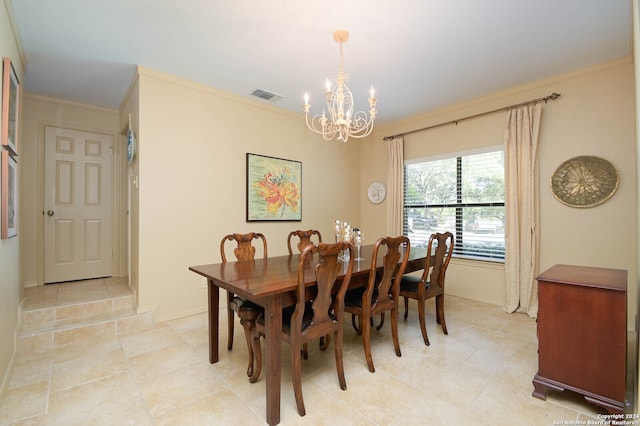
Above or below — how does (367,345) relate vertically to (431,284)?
below

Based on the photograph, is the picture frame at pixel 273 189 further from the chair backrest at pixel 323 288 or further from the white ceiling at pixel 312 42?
the chair backrest at pixel 323 288

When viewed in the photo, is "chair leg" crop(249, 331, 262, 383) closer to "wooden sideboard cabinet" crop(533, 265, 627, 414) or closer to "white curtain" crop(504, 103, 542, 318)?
"wooden sideboard cabinet" crop(533, 265, 627, 414)

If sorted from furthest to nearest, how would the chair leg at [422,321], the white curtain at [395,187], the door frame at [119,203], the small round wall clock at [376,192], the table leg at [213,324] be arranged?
the small round wall clock at [376,192] → the white curtain at [395,187] → the door frame at [119,203] → the chair leg at [422,321] → the table leg at [213,324]

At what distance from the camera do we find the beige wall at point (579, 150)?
113 inches

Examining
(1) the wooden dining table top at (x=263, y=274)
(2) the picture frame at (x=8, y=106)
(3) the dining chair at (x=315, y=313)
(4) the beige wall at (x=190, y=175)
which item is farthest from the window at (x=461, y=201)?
(2) the picture frame at (x=8, y=106)

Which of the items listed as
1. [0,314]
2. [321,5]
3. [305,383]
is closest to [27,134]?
[0,314]

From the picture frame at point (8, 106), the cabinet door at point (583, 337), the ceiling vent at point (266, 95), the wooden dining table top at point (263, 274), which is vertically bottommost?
the cabinet door at point (583, 337)

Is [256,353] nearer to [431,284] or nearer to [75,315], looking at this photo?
[431,284]

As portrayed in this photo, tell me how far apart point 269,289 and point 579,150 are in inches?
137

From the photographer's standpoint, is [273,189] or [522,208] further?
[273,189]

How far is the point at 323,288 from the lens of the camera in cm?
182

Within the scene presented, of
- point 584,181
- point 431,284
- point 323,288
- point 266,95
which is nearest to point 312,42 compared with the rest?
point 266,95

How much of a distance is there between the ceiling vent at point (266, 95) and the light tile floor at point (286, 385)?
2.69m

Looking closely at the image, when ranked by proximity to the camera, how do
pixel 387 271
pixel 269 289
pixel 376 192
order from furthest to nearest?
1. pixel 376 192
2. pixel 387 271
3. pixel 269 289
